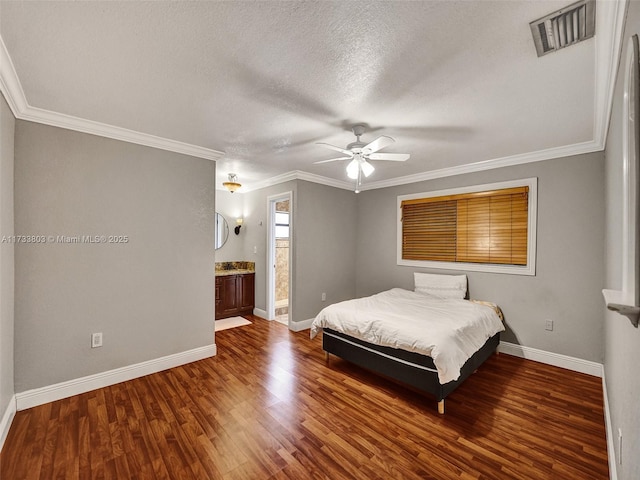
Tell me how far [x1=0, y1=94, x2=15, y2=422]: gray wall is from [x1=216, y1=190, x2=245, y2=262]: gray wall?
345cm

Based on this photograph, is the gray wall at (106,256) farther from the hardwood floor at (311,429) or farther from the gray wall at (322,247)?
the gray wall at (322,247)

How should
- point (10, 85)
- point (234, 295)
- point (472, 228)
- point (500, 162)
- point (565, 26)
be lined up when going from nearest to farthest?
point (565, 26), point (10, 85), point (500, 162), point (472, 228), point (234, 295)

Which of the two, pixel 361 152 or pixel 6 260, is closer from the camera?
pixel 6 260

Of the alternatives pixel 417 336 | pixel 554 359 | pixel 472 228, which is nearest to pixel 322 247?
pixel 472 228

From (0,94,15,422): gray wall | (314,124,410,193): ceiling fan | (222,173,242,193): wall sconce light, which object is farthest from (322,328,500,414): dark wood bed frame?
(0,94,15,422): gray wall

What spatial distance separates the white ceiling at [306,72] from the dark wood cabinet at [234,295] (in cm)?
267

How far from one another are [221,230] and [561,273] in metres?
5.37

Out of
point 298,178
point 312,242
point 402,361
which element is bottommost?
point 402,361

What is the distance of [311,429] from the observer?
2.16 metres

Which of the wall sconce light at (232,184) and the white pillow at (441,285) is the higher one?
the wall sconce light at (232,184)

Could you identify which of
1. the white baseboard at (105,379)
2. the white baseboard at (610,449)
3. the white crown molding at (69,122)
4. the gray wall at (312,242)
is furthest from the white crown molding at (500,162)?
the white baseboard at (105,379)

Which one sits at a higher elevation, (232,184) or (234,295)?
(232,184)

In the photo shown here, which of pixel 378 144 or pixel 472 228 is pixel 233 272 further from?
pixel 472 228

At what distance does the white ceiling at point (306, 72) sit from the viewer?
55.1 inches
